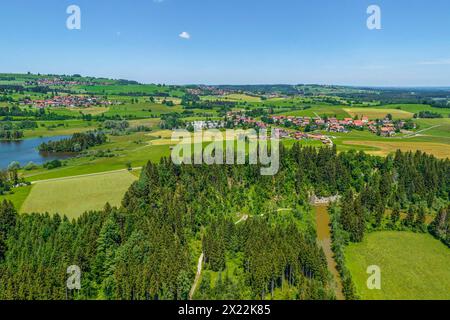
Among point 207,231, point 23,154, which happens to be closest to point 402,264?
point 207,231

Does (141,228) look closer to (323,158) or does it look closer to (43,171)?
(323,158)

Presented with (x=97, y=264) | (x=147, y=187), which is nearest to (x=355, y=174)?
(x=147, y=187)

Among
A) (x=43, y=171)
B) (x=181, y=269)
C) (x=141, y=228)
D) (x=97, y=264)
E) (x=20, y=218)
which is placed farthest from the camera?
(x=43, y=171)

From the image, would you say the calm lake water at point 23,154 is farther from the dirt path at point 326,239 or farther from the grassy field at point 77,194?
the dirt path at point 326,239

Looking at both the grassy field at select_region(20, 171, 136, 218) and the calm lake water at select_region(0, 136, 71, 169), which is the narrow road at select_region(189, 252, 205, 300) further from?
the calm lake water at select_region(0, 136, 71, 169)

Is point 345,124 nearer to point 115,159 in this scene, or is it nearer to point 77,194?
point 115,159

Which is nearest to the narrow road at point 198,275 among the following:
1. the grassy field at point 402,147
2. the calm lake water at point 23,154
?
the grassy field at point 402,147
